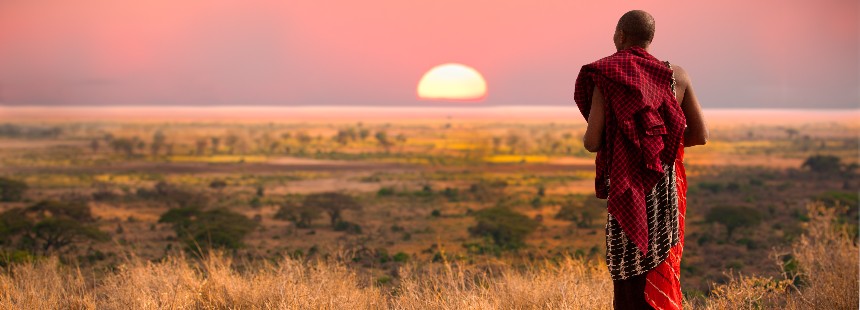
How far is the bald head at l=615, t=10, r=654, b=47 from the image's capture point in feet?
13.1

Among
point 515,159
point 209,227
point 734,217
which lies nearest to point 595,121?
point 209,227

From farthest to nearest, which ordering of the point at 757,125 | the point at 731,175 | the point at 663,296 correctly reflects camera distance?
the point at 757,125, the point at 731,175, the point at 663,296

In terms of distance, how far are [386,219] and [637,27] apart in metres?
33.1

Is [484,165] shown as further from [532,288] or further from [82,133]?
[532,288]

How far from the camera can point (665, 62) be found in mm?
4023

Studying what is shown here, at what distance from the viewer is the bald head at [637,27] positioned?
13.1 ft

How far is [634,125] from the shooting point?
3.86 m

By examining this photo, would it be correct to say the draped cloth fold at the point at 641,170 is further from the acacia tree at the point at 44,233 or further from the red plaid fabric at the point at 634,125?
the acacia tree at the point at 44,233

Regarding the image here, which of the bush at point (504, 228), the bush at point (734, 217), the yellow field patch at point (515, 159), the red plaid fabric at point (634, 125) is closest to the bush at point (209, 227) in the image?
the bush at point (504, 228)

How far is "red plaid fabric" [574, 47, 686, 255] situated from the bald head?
0.07 metres

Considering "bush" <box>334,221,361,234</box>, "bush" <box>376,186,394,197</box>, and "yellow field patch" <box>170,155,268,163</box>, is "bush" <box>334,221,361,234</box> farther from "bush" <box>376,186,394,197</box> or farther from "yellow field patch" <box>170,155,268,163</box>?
"yellow field patch" <box>170,155,268,163</box>

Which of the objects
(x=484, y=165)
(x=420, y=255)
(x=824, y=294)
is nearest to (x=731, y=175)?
(x=484, y=165)

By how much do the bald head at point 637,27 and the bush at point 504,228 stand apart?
79.1 ft

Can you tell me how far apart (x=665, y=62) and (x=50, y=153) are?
246 feet
